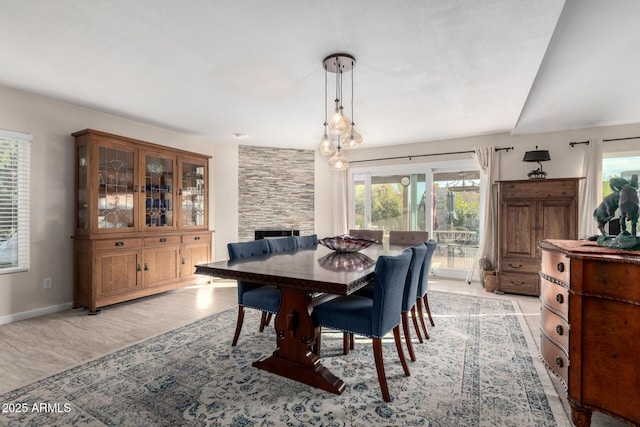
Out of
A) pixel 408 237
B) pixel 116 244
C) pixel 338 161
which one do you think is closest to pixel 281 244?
pixel 338 161

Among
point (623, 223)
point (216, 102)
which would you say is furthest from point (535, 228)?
point (216, 102)

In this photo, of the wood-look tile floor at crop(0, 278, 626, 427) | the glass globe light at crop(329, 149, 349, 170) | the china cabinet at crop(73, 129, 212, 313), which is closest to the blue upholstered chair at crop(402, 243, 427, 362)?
the wood-look tile floor at crop(0, 278, 626, 427)

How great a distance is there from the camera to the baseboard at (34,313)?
3.09 metres

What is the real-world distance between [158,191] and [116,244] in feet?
3.05

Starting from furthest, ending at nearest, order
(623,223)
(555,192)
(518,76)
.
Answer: (555,192)
(518,76)
(623,223)

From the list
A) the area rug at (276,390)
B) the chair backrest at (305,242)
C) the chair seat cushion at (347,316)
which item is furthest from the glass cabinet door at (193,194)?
the chair seat cushion at (347,316)

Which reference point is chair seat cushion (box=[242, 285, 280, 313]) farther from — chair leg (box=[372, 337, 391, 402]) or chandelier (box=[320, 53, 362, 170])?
chandelier (box=[320, 53, 362, 170])

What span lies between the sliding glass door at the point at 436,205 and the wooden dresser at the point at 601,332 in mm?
3563

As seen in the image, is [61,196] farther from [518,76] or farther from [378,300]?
[518,76]

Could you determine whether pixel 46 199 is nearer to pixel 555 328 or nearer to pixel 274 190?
pixel 274 190

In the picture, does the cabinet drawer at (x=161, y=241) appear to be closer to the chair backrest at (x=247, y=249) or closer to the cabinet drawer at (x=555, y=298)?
the chair backrest at (x=247, y=249)

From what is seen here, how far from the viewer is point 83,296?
3.50 metres

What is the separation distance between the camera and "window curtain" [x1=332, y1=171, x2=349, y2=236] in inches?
227

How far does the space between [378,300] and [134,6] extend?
230 cm
